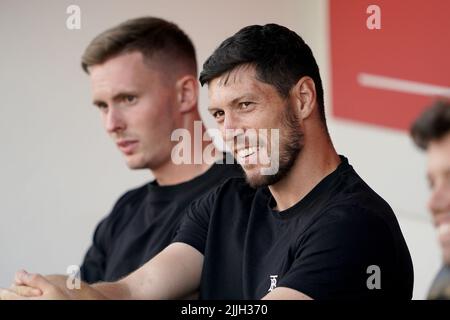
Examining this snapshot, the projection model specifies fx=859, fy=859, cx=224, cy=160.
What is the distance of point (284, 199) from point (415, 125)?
2.00ft

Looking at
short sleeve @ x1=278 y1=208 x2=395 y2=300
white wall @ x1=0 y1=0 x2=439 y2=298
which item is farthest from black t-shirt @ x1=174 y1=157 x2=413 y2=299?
white wall @ x1=0 y1=0 x2=439 y2=298

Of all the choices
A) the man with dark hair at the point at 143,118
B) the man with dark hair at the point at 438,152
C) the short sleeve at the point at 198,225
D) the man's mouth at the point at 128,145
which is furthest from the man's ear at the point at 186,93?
the man with dark hair at the point at 438,152

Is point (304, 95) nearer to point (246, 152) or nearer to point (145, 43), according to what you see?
point (246, 152)

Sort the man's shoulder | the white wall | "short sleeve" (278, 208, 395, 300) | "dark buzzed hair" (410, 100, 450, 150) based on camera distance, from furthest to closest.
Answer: the white wall → the man's shoulder → "short sleeve" (278, 208, 395, 300) → "dark buzzed hair" (410, 100, 450, 150)

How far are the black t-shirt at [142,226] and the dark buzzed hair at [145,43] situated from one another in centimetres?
35

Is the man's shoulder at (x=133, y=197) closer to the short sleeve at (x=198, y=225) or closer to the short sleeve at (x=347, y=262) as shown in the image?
the short sleeve at (x=198, y=225)

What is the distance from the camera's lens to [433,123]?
102cm

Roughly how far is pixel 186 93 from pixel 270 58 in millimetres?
688

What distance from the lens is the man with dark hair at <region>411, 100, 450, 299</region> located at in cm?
101

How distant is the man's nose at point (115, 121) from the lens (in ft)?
7.16

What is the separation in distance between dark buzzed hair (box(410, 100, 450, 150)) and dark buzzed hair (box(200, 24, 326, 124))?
1.92 feet

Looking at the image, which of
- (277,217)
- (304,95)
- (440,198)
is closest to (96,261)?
(277,217)

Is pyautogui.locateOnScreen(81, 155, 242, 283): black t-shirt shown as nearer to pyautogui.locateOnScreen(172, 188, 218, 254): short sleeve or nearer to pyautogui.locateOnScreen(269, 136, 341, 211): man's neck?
pyautogui.locateOnScreen(172, 188, 218, 254): short sleeve

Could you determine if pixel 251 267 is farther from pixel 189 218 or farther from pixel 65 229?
pixel 65 229
